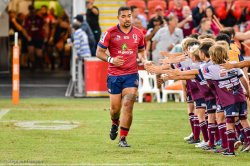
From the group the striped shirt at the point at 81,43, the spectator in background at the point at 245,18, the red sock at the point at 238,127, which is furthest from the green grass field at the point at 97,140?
the spectator in background at the point at 245,18

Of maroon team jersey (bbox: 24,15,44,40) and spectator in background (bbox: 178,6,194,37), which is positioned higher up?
spectator in background (bbox: 178,6,194,37)

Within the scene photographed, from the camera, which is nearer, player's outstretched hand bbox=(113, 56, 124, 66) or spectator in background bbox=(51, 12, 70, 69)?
player's outstretched hand bbox=(113, 56, 124, 66)

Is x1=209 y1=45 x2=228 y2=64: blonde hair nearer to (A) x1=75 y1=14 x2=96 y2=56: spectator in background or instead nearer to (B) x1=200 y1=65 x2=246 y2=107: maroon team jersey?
(B) x1=200 y1=65 x2=246 y2=107: maroon team jersey

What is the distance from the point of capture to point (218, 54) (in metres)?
15.6

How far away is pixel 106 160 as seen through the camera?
1486cm

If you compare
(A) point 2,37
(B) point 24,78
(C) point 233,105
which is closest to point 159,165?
(C) point 233,105

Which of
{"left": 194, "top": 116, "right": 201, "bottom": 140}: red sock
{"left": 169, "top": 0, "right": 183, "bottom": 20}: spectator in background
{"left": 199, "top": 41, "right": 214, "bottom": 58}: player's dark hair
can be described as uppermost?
{"left": 199, "top": 41, "right": 214, "bottom": 58}: player's dark hair

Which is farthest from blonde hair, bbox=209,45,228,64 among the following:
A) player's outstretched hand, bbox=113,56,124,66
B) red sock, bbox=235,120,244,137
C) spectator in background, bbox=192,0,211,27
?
spectator in background, bbox=192,0,211,27

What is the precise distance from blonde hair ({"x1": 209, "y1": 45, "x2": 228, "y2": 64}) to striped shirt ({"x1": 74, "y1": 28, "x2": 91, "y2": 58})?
1419 cm

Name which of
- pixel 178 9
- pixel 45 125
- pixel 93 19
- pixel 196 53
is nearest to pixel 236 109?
pixel 196 53

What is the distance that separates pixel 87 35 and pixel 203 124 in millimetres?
12965

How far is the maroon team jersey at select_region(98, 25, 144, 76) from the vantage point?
1722 cm

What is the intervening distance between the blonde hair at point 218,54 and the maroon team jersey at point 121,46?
2039mm

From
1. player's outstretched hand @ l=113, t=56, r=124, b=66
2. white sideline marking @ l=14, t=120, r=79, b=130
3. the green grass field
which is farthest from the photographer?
white sideline marking @ l=14, t=120, r=79, b=130
